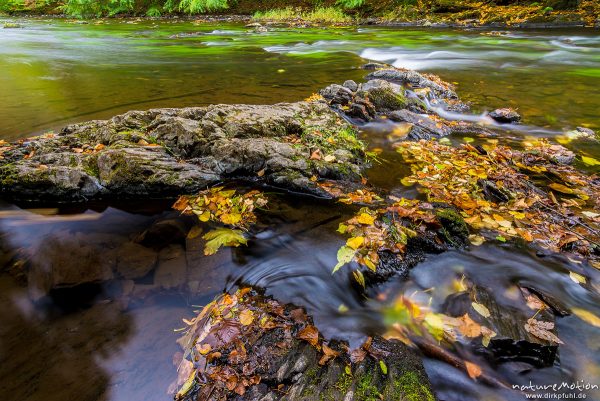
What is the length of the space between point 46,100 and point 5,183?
16.0 ft

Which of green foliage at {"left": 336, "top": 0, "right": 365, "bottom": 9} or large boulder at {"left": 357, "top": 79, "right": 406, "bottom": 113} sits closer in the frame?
large boulder at {"left": 357, "top": 79, "right": 406, "bottom": 113}

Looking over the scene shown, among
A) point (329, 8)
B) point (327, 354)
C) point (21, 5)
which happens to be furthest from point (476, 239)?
point (21, 5)

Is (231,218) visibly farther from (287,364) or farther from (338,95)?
(338,95)

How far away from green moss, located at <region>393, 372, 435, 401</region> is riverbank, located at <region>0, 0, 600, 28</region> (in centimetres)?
2222

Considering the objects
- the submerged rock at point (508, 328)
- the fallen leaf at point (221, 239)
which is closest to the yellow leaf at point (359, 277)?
the submerged rock at point (508, 328)

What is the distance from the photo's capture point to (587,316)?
2.65m

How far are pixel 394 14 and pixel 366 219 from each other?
24.1m

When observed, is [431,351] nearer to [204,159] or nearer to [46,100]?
[204,159]

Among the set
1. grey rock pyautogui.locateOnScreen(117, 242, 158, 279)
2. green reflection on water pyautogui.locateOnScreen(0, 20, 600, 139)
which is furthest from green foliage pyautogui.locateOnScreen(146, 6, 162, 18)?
grey rock pyautogui.locateOnScreen(117, 242, 158, 279)

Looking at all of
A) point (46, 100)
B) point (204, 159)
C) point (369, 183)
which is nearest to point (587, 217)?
point (369, 183)

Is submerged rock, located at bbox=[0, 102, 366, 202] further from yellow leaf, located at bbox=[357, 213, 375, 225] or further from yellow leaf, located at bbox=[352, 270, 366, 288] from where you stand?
yellow leaf, located at bbox=[352, 270, 366, 288]

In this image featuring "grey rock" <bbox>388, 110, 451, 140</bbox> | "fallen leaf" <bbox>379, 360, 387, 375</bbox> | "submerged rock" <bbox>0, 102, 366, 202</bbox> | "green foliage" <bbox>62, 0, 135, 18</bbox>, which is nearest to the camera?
"fallen leaf" <bbox>379, 360, 387, 375</bbox>

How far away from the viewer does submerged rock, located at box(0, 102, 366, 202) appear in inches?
161

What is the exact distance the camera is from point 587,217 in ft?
12.0
